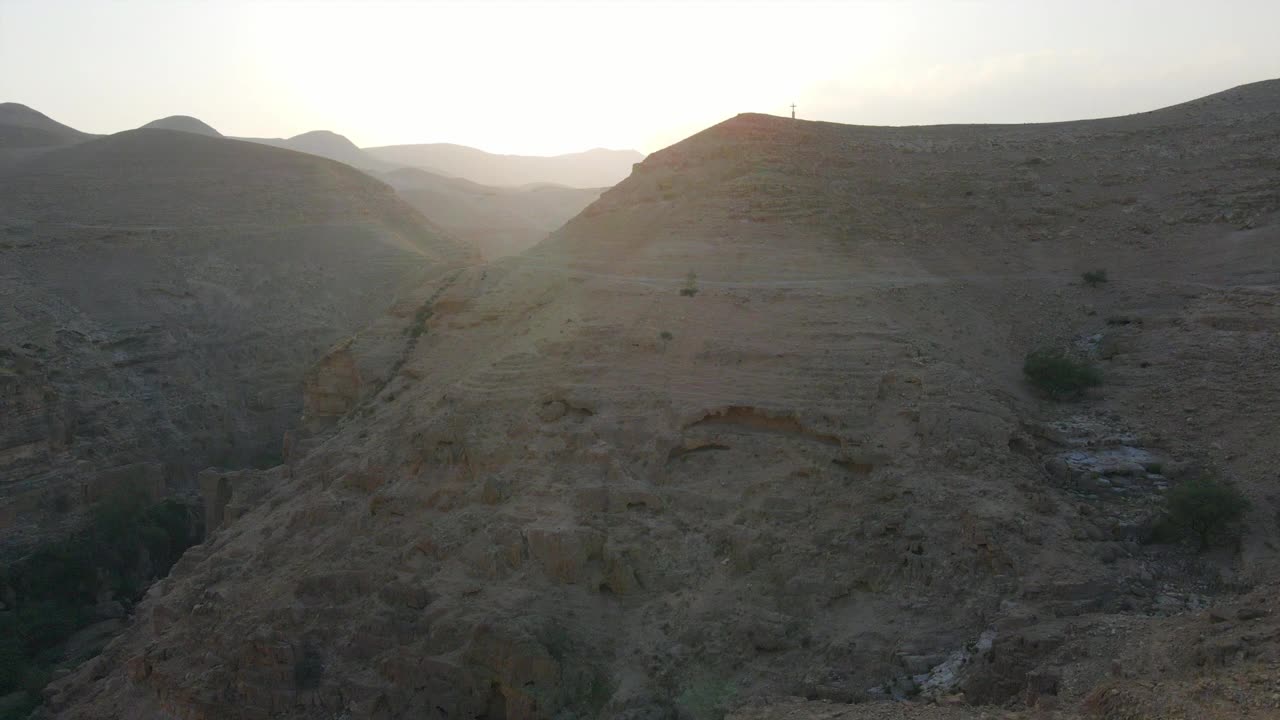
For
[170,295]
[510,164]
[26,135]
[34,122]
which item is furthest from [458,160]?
[170,295]

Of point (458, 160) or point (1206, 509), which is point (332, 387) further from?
point (458, 160)

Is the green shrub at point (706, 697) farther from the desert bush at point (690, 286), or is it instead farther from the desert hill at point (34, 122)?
the desert hill at point (34, 122)

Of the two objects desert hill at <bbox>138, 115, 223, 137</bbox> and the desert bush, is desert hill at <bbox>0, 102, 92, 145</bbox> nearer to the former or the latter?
desert hill at <bbox>138, 115, 223, 137</bbox>

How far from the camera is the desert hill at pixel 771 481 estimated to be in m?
9.15

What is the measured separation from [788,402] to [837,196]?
599 cm

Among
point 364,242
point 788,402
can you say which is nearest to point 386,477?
point 788,402

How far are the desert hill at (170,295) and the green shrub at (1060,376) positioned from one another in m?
14.4

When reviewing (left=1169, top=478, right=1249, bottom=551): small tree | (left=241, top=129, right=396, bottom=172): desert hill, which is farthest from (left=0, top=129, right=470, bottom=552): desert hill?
(left=241, top=129, right=396, bottom=172): desert hill

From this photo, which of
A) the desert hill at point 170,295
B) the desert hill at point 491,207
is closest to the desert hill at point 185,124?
the desert hill at point 491,207

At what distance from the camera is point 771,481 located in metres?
11.0

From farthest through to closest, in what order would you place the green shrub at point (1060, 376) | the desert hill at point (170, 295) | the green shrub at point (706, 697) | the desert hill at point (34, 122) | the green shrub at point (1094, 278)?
the desert hill at point (34, 122), the desert hill at point (170, 295), the green shrub at point (1094, 278), the green shrub at point (1060, 376), the green shrub at point (706, 697)

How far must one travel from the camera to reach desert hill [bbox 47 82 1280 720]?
30.0 feet

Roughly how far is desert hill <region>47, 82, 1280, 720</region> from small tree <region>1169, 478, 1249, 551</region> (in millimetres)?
243

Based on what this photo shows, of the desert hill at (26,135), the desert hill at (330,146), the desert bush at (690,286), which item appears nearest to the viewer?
the desert bush at (690,286)
